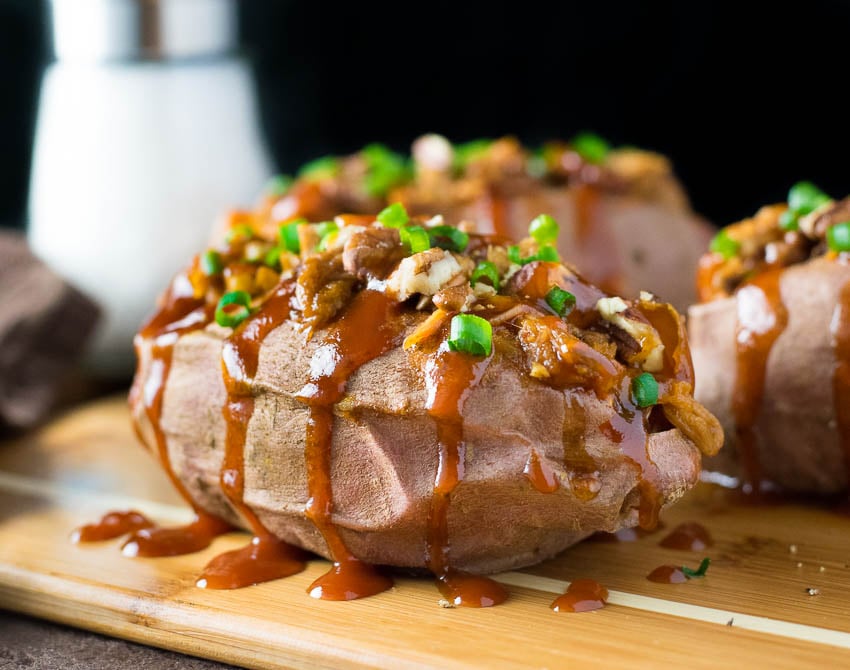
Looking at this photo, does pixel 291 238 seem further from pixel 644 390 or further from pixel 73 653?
pixel 73 653

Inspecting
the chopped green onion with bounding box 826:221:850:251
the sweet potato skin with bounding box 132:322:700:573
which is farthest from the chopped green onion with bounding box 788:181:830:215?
the sweet potato skin with bounding box 132:322:700:573

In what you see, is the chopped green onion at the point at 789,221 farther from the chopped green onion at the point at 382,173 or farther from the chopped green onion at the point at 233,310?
the chopped green onion at the point at 382,173

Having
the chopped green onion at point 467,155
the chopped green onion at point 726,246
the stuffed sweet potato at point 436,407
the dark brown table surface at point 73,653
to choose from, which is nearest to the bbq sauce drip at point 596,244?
the chopped green onion at point 467,155

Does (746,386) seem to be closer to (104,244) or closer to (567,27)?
(104,244)

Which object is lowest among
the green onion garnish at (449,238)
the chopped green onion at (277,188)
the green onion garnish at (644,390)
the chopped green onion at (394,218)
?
the green onion garnish at (644,390)

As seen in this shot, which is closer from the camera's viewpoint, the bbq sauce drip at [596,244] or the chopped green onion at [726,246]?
the chopped green onion at [726,246]

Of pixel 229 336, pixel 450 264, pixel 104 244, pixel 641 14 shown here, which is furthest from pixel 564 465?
pixel 641 14

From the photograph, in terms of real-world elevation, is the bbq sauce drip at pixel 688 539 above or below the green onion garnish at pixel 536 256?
below
